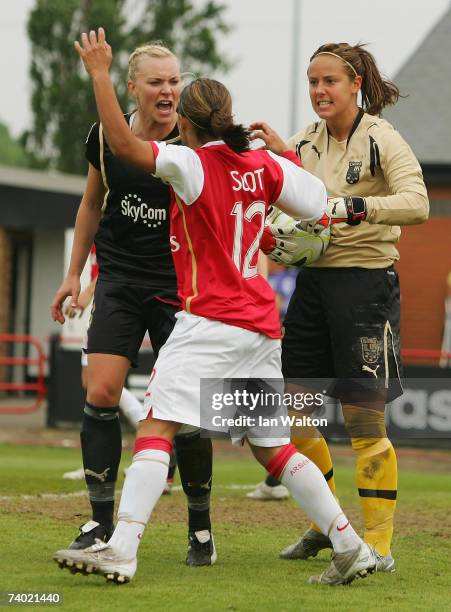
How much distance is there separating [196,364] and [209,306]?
0.83ft

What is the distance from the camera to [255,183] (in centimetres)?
555

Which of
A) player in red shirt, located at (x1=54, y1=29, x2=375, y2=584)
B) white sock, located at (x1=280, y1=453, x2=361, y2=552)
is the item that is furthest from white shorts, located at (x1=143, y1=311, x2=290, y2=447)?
white sock, located at (x1=280, y1=453, x2=361, y2=552)

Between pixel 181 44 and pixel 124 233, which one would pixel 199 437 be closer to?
pixel 124 233

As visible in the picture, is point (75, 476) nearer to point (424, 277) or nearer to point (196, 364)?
point (196, 364)

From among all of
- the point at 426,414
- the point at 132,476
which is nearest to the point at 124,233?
the point at 132,476

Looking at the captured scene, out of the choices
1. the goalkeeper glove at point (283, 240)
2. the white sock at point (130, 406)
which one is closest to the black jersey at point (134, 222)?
the goalkeeper glove at point (283, 240)

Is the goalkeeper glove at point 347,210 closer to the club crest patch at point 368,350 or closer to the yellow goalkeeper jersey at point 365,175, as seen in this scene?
the yellow goalkeeper jersey at point 365,175

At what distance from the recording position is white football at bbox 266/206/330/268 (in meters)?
6.20

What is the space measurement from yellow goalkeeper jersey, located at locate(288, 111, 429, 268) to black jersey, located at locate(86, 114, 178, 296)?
2.45ft

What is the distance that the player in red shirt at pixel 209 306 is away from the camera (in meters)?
5.30

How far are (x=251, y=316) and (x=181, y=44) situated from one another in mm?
43066

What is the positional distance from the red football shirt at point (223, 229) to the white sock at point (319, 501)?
578 millimetres

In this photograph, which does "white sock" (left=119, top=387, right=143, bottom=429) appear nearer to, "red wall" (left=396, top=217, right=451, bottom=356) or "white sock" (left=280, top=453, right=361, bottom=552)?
"white sock" (left=280, top=453, right=361, bottom=552)

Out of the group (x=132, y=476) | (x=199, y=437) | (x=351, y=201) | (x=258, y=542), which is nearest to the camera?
(x=132, y=476)
